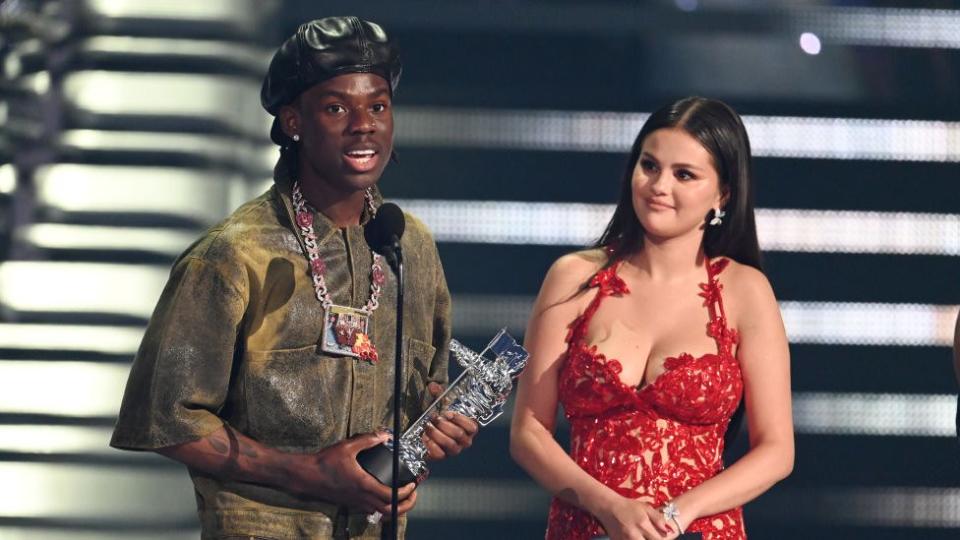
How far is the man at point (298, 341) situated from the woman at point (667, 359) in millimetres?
462

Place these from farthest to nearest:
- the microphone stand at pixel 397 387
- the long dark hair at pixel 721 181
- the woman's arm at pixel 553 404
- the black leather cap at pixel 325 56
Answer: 1. the long dark hair at pixel 721 181
2. the woman's arm at pixel 553 404
3. the black leather cap at pixel 325 56
4. the microphone stand at pixel 397 387

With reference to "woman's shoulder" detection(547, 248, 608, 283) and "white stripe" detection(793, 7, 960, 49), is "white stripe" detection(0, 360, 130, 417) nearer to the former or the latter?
"woman's shoulder" detection(547, 248, 608, 283)

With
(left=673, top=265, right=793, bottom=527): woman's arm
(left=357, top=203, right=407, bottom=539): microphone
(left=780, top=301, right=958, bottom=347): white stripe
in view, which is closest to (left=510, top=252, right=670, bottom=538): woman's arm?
(left=673, top=265, right=793, bottom=527): woman's arm

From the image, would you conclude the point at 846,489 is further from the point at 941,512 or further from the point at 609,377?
the point at 609,377

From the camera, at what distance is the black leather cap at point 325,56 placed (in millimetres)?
2730

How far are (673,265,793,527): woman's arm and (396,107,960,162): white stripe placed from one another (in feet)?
5.26

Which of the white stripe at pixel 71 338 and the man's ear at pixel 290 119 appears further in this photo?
the white stripe at pixel 71 338

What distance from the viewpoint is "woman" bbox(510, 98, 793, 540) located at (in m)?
3.11

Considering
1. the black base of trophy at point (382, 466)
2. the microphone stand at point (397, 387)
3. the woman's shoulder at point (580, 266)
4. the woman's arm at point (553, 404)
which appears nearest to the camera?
the microphone stand at point (397, 387)

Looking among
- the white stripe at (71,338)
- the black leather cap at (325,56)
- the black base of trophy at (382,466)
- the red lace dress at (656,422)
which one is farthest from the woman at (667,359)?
the white stripe at (71,338)

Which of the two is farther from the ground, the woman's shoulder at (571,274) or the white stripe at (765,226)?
the white stripe at (765,226)

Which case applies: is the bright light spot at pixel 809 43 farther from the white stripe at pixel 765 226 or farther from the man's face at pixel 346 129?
the man's face at pixel 346 129

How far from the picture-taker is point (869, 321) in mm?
4855

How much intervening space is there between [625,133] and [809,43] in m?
0.68
